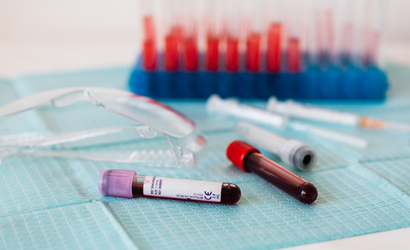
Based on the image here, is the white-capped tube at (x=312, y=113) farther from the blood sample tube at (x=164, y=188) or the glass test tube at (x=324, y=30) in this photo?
the blood sample tube at (x=164, y=188)

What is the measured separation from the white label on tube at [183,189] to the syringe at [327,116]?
401 millimetres

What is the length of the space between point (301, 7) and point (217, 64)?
0.78 feet

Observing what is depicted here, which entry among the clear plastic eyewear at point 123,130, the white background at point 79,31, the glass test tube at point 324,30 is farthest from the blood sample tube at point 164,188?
the white background at point 79,31

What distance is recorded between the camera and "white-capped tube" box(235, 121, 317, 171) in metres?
0.64

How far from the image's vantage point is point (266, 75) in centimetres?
98

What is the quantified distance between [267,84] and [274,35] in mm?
117

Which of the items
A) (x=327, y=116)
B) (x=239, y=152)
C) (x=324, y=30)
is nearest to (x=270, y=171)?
(x=239, y=152)

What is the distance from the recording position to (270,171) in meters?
0.59

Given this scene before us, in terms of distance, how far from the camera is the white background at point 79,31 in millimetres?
1416

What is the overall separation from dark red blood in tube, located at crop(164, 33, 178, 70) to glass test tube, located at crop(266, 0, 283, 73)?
8.7 inches

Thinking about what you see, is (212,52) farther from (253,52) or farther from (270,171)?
(270,171)

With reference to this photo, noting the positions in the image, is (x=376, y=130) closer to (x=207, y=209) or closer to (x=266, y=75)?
(x=266, y=75)

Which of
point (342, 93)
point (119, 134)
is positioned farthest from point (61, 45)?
point (342, 93)

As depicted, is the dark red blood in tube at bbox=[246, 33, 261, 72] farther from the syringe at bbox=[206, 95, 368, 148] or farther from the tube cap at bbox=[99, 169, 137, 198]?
the tube cap at bbox=[99, 169, 137, 198]
